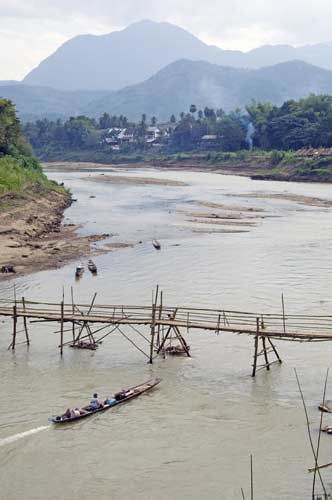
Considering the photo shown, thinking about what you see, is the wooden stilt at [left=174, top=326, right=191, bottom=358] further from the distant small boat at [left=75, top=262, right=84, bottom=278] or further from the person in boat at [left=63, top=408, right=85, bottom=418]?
the distant small boat at [left=75, top=262, right=84, bottom=278]

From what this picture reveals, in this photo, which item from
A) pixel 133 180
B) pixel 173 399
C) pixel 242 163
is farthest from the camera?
pixel 242 163

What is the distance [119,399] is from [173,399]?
5.63ft

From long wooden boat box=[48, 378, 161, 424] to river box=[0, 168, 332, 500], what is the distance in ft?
0.70

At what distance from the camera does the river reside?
15508mm

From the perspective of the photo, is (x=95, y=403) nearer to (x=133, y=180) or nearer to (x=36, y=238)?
(x=36, y=238)

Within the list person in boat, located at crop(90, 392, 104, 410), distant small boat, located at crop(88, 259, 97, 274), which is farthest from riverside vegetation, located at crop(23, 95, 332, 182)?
person in boat, located at crop(90, 392, 104, 410)

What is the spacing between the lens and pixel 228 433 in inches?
693

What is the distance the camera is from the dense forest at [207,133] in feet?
349

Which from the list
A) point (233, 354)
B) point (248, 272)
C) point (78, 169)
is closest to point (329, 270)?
point (248, 272)

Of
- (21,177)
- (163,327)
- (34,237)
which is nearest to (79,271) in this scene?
(163,327)

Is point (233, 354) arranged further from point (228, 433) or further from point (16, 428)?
point (16, 428)

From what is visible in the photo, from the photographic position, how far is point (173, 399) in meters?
19.9

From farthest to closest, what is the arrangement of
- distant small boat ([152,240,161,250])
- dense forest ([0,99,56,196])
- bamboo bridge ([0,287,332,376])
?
1. dense forest ([0,99,56,196])
2. distant small boat ([152,240,161,250])
3. bamboo bridge ([0,287,332,376])

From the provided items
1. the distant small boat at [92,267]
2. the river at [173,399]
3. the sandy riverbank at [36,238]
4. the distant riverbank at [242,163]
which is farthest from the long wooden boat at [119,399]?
the distant riverbank at [242,163]
